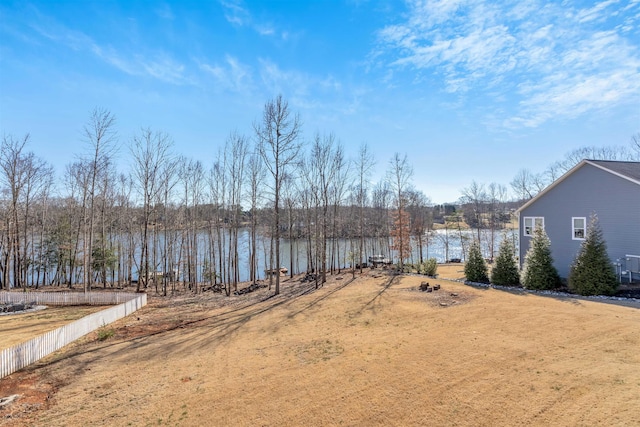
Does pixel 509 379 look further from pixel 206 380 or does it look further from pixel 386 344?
pixel 206 380

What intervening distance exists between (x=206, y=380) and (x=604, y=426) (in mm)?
7165

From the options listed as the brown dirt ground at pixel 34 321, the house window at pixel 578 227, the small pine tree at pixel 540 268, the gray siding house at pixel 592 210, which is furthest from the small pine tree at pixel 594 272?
the brown dirt ground at pixel 34 321

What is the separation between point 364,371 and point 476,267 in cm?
1089

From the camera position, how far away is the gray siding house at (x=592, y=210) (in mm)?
13094

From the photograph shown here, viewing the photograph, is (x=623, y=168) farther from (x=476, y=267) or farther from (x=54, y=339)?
(x=54, y=339)

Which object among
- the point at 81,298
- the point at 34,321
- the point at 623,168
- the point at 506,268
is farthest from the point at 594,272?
the point at 81,298

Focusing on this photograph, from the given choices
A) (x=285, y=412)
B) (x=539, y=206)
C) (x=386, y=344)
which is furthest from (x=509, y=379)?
(x=539, y=206)

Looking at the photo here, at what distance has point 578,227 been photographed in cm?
1521

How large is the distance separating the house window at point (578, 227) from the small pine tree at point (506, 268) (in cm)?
394

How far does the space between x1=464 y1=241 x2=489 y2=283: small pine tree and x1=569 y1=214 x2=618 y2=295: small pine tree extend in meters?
3.50

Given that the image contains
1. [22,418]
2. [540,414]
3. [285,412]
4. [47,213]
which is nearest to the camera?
[540,414]

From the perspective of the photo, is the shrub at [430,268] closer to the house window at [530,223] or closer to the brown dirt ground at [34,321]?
the house window at [530,223]

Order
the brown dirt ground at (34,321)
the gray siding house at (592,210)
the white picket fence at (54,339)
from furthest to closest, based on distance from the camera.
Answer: the gray siding house at (592,210) → the brown dirt ground at (34,321) → the white picket fence at (54,339)

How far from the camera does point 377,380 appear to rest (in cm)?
622
